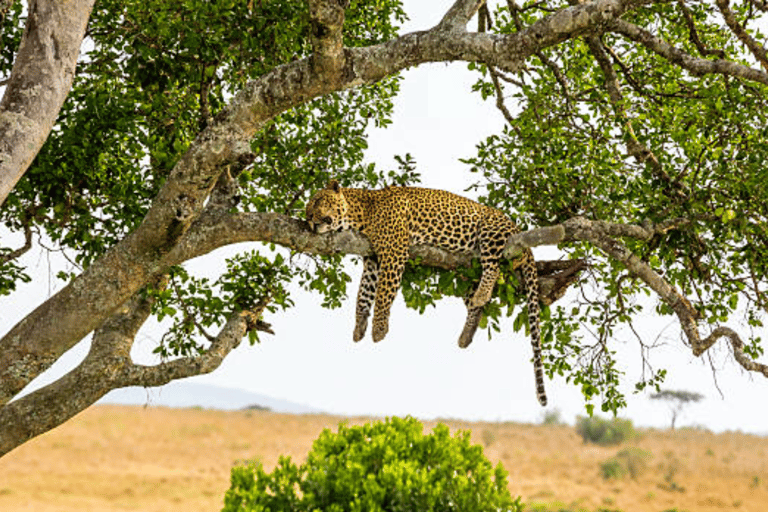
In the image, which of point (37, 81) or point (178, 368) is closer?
point (37, 81)

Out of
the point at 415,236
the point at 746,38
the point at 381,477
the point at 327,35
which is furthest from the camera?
the point at 415,236

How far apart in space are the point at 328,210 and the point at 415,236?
93cm

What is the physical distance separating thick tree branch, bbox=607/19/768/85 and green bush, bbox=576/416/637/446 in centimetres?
2630

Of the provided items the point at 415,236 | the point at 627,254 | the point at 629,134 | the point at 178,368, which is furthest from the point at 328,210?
the point at 629,134

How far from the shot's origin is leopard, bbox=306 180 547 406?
8023mm

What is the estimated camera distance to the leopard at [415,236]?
8.02 meters

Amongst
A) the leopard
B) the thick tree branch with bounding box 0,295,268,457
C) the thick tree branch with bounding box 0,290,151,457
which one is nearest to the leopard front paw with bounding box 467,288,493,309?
the leopard

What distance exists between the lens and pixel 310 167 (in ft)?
30.8

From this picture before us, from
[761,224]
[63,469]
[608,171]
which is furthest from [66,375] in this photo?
[63,469]

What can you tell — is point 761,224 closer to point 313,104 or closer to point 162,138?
point 313,104

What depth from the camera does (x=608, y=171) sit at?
8.37 metres

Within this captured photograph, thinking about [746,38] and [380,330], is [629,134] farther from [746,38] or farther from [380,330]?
[380,330]

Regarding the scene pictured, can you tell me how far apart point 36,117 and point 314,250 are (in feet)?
8.07

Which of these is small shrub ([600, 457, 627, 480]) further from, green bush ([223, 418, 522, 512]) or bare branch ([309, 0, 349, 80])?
bare branch ([309, 0, 349, 80])
